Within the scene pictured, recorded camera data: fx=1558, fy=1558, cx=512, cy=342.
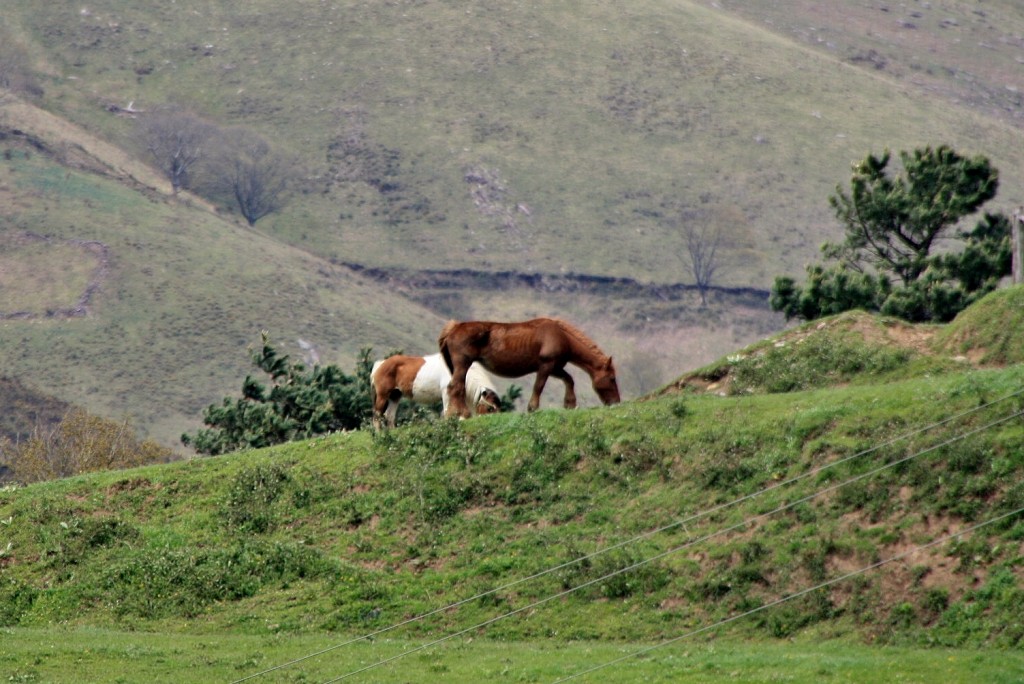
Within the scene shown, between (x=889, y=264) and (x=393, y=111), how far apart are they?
294ft

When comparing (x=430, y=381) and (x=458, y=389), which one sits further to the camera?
(x=430, y=381)

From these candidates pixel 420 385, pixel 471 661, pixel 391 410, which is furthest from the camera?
pixel 391 410

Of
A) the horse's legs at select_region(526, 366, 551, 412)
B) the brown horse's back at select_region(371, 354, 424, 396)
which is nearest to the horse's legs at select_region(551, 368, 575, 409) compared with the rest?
the horse's legs at select_region(526, 366, 551, 412)

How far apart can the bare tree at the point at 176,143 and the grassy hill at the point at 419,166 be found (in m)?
1.62

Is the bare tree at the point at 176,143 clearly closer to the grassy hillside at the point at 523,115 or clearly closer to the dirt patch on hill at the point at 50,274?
the grassy hillside at the point at 523,115

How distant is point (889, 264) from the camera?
5403 centimetres

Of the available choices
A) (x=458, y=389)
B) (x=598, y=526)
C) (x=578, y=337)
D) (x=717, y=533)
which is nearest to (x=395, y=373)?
(x=458, y=389)

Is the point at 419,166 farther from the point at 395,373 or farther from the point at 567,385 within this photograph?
the point at 567,385

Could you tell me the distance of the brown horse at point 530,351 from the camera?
28.6 meters

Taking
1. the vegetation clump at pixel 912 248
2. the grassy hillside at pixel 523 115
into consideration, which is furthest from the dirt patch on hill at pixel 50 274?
the vegetation clump at pixel 912 248

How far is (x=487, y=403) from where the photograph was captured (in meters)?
30.8

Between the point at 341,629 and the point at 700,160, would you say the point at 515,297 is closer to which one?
the point at 700,160

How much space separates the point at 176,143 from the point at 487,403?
10828cm

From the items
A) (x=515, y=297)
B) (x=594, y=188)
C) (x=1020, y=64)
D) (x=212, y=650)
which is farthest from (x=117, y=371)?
(x=1020, y=64)
